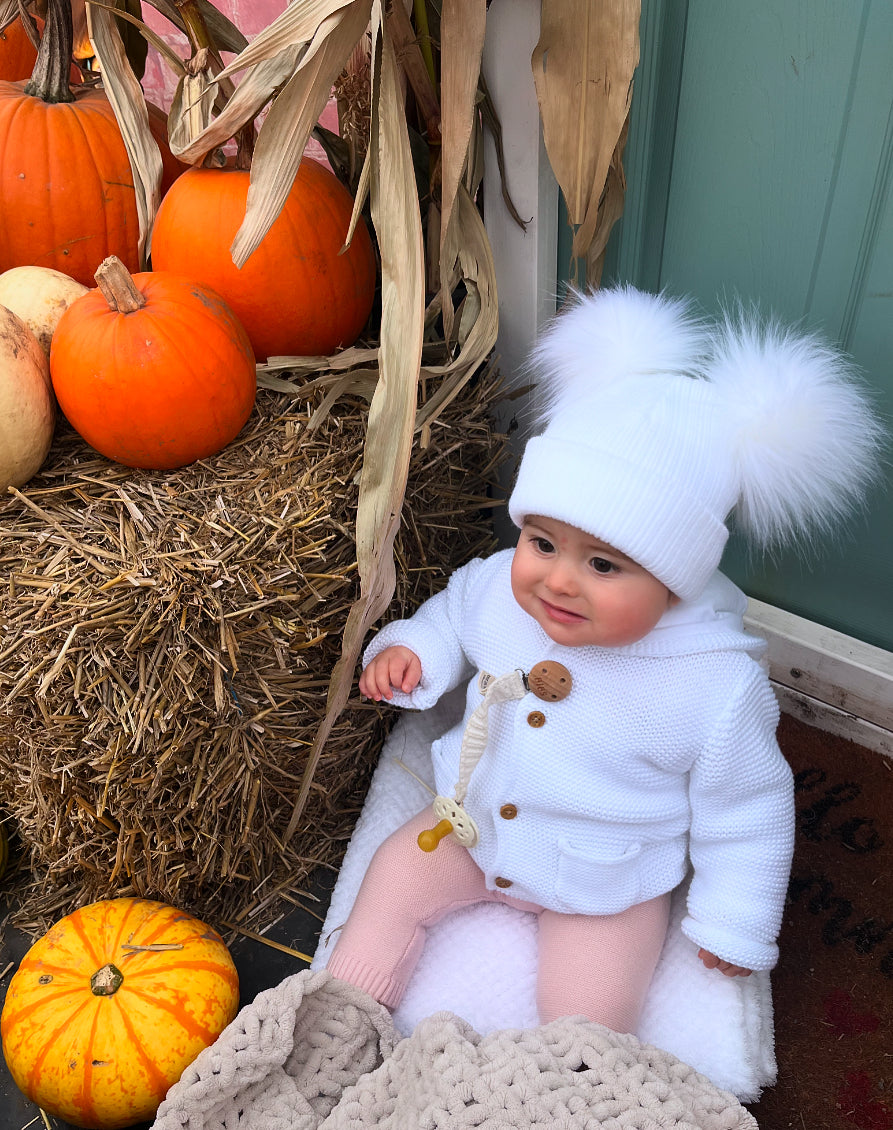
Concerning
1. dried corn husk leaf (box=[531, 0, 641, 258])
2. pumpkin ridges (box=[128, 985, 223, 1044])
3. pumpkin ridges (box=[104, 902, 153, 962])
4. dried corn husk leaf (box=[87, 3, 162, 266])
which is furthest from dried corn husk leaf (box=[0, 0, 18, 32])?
pumpkin ridges (box=[128, 985, 223, 1044])

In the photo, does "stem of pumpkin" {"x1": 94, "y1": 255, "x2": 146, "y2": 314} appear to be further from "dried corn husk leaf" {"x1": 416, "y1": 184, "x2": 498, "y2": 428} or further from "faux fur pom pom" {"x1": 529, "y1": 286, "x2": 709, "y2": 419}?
"faux fur pom pom" {"x1": 529, "y1": 286, "x2": 709, "y2": 419}

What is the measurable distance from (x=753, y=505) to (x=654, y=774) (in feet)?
1.32

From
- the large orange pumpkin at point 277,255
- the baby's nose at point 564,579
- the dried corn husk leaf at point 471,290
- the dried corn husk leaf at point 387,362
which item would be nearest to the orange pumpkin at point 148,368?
the large orange pumpkin at point 277,255

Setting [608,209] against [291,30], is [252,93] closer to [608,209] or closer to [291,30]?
[291,30]

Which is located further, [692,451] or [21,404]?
[21,404]

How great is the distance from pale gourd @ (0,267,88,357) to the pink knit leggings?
1.00 meters

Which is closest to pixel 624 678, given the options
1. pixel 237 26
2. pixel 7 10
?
pixel 7 10

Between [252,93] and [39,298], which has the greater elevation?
[252,93]

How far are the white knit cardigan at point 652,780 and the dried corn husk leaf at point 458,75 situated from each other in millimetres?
700

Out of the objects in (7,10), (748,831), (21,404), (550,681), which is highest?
(7,10)

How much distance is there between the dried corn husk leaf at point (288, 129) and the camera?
4.11 feet

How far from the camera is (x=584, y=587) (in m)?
1.17

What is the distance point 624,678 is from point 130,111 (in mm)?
1309

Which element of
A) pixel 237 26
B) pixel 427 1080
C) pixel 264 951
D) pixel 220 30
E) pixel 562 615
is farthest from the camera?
pixel 237 26
